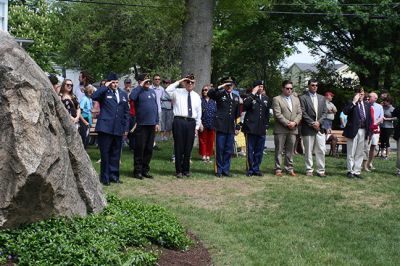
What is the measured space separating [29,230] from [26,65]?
1643 mm

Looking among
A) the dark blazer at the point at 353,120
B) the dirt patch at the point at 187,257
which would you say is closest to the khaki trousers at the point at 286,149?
the dark blazer at the point at 353,120

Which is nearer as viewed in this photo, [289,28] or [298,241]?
[298,241]

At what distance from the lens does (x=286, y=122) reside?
13.2 m

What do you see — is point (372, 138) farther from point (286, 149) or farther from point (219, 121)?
point (219, 121)

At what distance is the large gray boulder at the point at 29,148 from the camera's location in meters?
5.77

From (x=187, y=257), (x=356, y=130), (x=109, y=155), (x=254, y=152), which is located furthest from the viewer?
(x=356, y=130)

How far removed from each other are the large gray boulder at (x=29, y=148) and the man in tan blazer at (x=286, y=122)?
7473mm

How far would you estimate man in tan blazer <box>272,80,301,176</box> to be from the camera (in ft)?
43.6

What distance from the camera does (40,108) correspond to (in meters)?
6.05

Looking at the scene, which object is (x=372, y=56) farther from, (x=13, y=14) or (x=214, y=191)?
(x=13, y=14)

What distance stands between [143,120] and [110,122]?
1089mm

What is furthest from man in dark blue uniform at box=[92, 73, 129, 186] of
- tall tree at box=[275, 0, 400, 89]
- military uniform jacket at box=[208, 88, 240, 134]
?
tall tree at box=[275, 0, 400, 89]

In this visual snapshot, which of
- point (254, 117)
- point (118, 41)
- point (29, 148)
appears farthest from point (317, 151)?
point (118, 41)

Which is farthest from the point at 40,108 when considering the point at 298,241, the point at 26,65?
the point at 298,241
